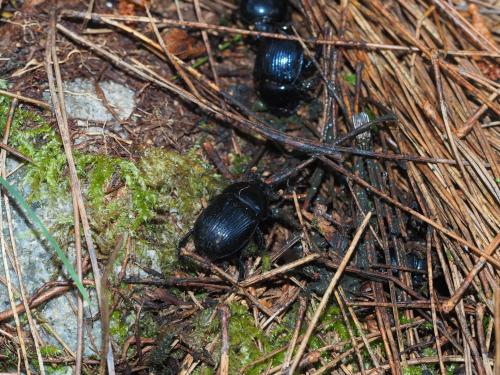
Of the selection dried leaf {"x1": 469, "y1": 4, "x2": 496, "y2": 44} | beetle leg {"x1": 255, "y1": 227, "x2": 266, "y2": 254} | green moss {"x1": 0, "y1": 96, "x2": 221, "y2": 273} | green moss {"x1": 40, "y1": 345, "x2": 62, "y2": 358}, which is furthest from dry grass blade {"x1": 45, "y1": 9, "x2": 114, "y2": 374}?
dried leaf {"x1": 469, "y1": 4, "x2": 496, "y2": 44}

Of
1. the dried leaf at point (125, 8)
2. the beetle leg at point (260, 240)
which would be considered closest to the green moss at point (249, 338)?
the beetle leg at point (260, 240)

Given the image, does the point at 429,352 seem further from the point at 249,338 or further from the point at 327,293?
the point at 249,338

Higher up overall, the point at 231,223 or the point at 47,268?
the point at 231,223

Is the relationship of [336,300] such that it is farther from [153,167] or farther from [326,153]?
[153,167]

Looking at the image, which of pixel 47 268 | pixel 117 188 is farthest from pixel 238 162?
pixel 47 268

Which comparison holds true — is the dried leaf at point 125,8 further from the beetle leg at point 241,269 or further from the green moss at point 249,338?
the green moss at point 249,338

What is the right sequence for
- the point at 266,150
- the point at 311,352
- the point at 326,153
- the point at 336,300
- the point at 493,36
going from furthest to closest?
1. the point at 493,36
2. the point at 266,150
3. the point at 326,153
4. the point at 336,300
5. the point at 311,352

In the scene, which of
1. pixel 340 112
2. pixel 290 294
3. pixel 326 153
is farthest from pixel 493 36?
pixel 290 294
